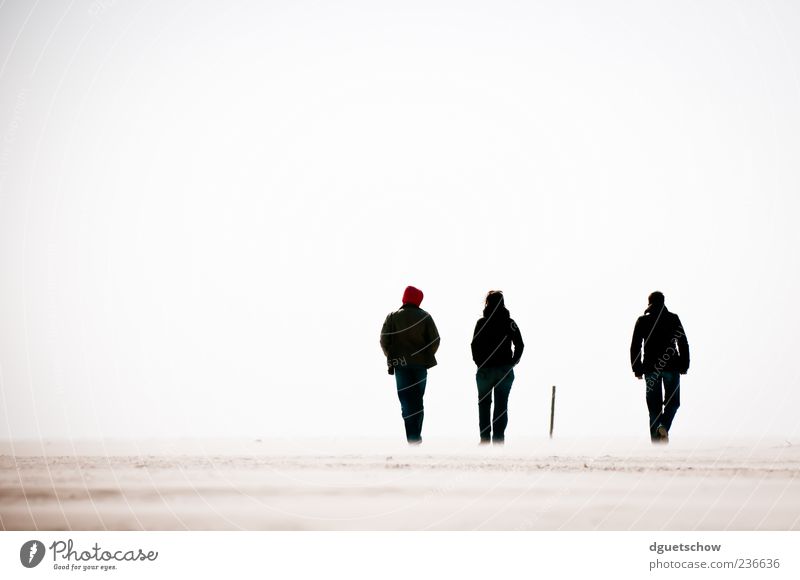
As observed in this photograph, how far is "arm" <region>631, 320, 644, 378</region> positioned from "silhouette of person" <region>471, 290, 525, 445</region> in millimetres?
1515

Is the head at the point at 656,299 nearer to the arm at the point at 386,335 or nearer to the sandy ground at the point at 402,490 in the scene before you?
the sandy ground at the point at 402,490

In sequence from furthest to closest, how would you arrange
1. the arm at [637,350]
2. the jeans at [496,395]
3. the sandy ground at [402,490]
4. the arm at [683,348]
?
the arm at [637,350] < the arm at [683,348] < the jeans at [496,395] < the sandy ground at [402,490]

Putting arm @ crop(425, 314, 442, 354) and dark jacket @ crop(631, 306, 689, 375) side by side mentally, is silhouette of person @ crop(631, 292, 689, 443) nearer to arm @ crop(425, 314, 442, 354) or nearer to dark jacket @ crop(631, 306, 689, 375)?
dark jacket @ crop(631, 306, 689, 375)

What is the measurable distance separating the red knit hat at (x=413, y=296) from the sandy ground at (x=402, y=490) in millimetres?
2662

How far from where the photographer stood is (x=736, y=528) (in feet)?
26.6

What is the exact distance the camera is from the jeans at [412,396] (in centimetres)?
1357

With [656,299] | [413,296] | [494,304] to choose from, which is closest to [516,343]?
[494,304]

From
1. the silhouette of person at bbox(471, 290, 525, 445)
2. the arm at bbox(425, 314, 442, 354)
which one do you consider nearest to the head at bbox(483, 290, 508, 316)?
the silhouette of person at bbox(471, 290, 525, 445)
